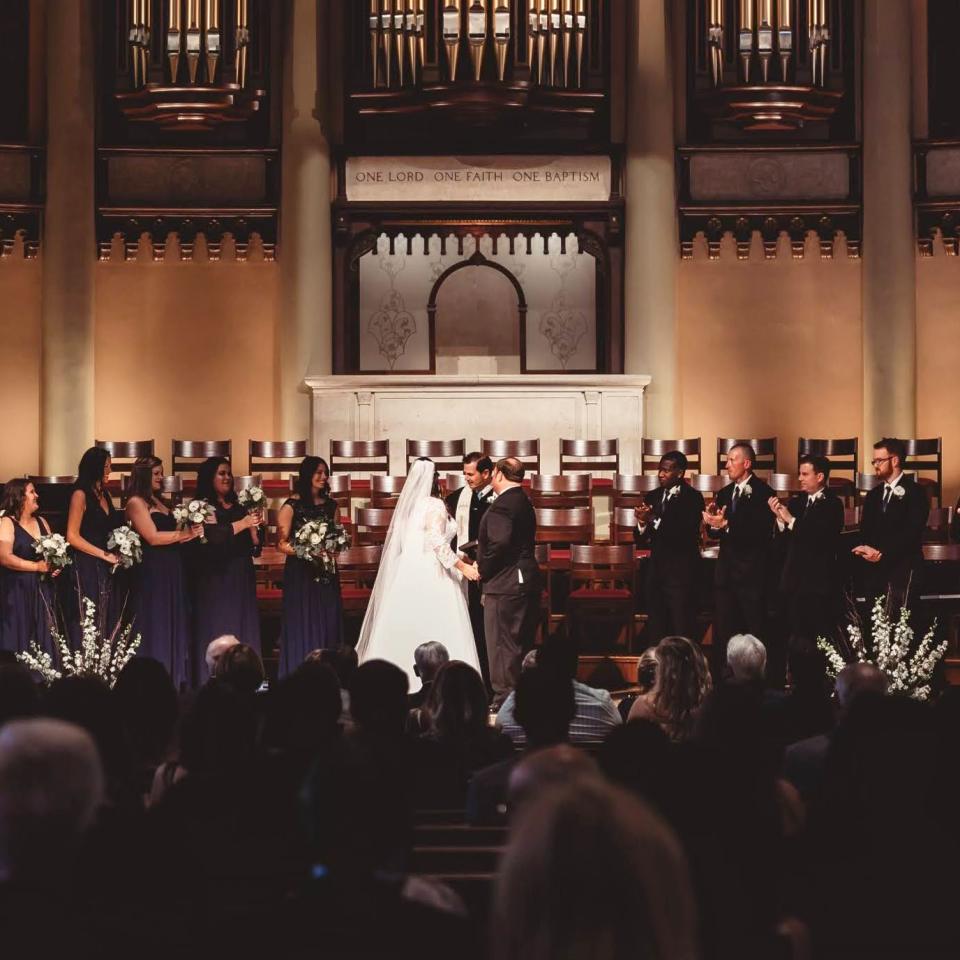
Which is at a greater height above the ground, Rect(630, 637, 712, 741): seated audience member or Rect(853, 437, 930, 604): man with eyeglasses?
Rect(853, 437, 930, 604): man with eyeglasses

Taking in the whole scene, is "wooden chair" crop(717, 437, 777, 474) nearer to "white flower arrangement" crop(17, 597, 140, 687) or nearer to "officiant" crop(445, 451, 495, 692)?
"officiant" crop(445, 451, 495, 692)

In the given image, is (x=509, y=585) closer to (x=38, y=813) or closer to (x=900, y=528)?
(x=900, y=528)

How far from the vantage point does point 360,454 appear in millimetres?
12648

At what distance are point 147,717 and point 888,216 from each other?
11.0 m

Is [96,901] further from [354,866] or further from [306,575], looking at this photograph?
[306,575]

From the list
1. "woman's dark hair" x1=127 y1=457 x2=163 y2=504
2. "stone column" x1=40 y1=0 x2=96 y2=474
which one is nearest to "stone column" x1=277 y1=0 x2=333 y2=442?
"stone column" x1=40 y1=0 x2=96 y2=474

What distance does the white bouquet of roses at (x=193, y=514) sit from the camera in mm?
7883

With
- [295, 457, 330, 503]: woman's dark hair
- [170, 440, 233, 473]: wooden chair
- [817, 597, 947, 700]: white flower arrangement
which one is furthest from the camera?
[170, 440, 233, 473]: wooden chair

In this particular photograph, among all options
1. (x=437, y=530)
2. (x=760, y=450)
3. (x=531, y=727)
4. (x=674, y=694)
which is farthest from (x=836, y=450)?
(x=531, y=727)

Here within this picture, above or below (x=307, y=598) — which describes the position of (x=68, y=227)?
above

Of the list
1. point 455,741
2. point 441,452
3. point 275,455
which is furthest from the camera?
point 275,455

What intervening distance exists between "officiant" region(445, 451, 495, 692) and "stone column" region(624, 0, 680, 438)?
4829mm

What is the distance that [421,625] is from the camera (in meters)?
8.55

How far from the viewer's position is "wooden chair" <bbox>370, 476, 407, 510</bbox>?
1156 cm
